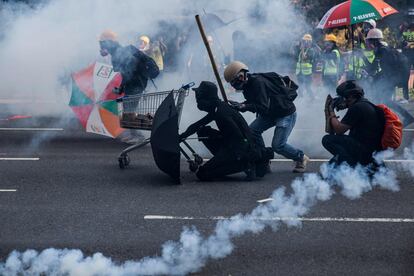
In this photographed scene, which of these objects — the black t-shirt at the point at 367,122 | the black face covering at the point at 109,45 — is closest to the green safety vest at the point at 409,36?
the black face covering at the point at 109,45

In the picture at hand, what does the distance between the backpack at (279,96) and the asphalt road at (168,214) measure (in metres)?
0.80

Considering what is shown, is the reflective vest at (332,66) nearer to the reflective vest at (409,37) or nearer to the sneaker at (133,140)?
the reflective vest at (409,37)

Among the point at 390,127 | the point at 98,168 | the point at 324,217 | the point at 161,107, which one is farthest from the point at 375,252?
the point at 98,168

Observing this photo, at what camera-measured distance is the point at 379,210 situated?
753 centimetres

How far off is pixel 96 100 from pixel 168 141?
7.68 feet

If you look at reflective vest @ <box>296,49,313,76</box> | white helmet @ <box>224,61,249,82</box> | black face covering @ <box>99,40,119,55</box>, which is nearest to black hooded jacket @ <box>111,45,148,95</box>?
black face covering @ <box>99,40,119,55</box>

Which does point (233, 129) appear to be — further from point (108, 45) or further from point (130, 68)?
point (108, 45)

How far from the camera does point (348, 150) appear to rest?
874 centimetres

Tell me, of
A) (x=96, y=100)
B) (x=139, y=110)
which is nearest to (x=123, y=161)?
(x=139, y=110)

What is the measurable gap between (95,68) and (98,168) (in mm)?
1679

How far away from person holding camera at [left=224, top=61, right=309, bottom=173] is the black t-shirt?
0.80 meters

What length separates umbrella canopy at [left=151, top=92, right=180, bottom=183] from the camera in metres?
8.37

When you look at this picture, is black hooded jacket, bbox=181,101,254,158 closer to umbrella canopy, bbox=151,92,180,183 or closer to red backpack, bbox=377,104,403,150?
umbrella canopy, bbox=151,92,180,183

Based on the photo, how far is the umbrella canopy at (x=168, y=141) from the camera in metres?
8.37
